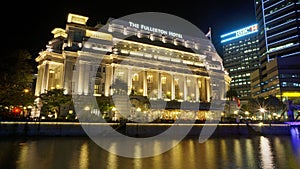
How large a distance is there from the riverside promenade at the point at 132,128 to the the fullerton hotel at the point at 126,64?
25401mm

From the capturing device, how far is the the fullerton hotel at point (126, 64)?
7138 cm

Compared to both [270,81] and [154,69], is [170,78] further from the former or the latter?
[270,81]

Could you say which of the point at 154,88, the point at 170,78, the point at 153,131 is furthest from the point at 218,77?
the point at 153,131

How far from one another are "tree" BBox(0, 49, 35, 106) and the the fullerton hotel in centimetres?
2749

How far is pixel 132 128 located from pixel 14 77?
2235 cm

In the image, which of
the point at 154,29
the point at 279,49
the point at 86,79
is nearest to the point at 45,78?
the point at 86,79

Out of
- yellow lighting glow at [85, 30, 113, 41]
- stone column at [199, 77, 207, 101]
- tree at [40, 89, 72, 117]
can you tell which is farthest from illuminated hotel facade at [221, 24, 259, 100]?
tree at [40, 89, 72, 117]

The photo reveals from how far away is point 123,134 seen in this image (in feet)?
146

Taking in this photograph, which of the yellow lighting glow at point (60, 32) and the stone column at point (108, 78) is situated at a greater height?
the yellow lighting glow at point (60, 32)

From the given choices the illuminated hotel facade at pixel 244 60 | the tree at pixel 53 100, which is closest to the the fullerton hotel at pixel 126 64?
the tree at pixel 53 100

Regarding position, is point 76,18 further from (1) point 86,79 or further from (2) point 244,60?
(2) point 244,60

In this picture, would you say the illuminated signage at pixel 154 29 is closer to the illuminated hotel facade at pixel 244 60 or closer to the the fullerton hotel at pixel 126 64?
the the fullerton hotel at pixel 126 64

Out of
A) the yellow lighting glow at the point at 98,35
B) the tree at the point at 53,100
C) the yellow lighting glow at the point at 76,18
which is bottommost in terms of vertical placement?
the tree at the point at 53,100

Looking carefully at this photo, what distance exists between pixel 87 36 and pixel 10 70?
1645 inches
